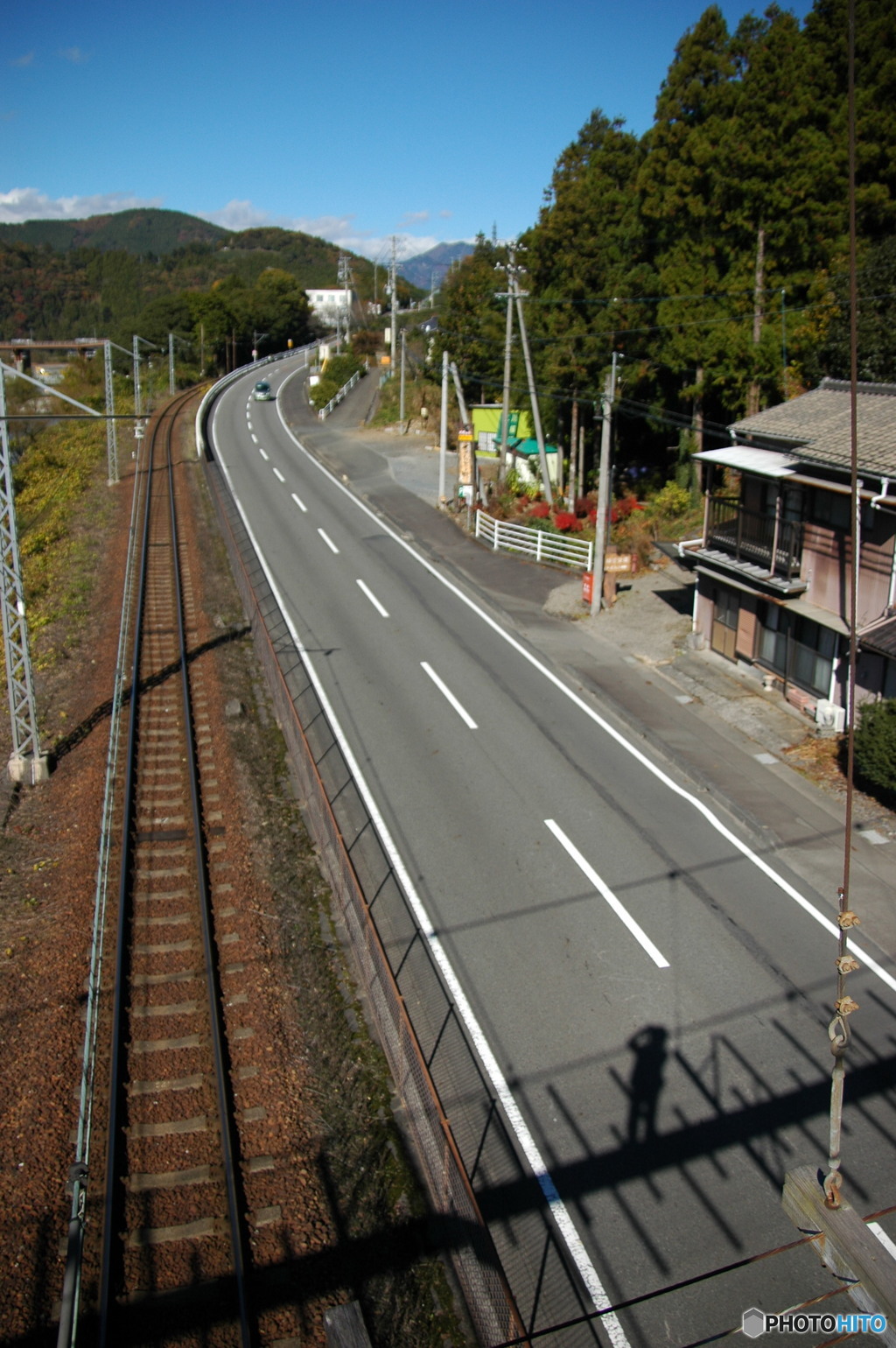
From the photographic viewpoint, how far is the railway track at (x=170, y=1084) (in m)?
7.73

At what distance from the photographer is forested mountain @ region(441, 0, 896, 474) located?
94.5 feet

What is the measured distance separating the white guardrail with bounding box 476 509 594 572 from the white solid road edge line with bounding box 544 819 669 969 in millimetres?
14838

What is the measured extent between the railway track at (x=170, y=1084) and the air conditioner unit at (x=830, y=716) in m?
11.5

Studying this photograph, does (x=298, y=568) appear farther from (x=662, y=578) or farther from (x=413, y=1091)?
(x=413, y=1091)

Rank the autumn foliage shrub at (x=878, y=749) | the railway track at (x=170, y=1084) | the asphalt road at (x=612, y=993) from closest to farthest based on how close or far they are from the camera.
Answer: the railway track at (x=170, y=1084) < the asphalt road at (x=612, y=993) < the autumn foliage shrub at (x=878, y=749)

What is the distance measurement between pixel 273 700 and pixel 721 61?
2684 centimetres

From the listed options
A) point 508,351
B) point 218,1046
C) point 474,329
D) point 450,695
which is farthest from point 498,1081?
point 474,329

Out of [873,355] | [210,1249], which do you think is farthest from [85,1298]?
[873,355]

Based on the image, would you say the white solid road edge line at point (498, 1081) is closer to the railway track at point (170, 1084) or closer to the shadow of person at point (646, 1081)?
the shadow of person at point (646, 1081)

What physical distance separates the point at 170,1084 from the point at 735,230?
102 feet

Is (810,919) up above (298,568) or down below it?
below

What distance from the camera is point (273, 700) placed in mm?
19906

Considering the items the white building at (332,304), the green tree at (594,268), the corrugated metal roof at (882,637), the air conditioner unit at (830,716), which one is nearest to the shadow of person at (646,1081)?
the corrugated metal roof at (882,637)

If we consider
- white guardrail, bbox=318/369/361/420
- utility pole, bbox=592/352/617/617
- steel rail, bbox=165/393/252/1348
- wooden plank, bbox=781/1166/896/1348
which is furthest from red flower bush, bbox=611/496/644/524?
wooden plank, bbox=781/1166/896/1348
